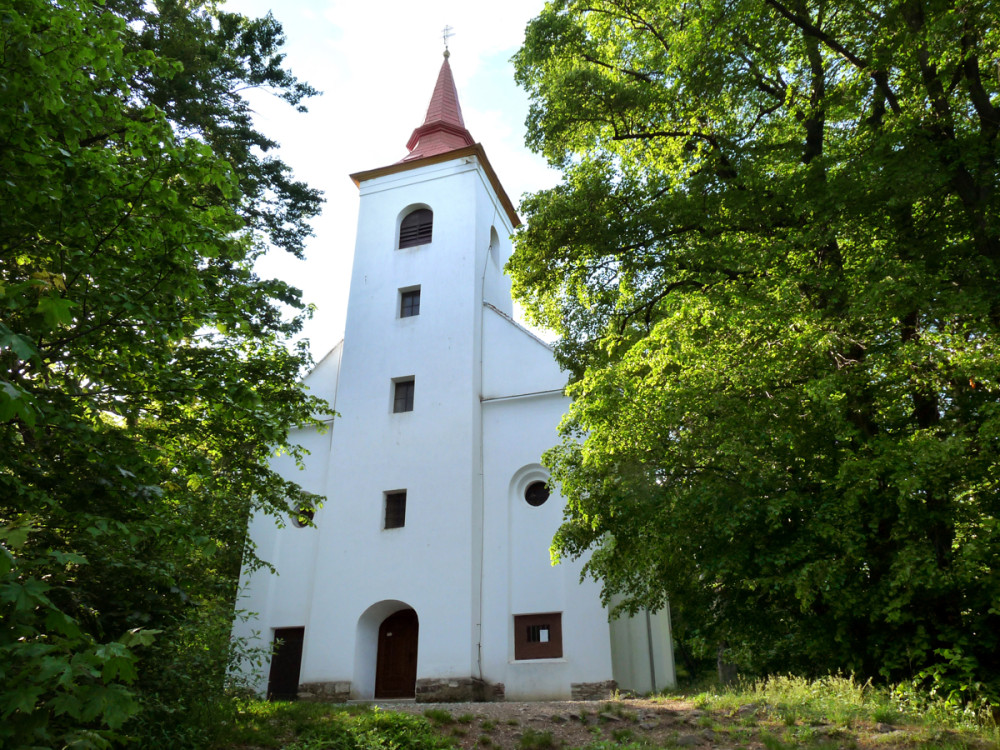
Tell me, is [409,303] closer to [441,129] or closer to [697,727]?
[441,129]

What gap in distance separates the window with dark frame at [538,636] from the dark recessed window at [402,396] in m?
5.89

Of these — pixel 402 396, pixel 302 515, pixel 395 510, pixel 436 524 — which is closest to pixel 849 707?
pixel 302 515

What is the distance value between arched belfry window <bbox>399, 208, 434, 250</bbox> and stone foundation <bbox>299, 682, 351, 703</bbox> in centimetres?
1152

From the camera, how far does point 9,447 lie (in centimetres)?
557

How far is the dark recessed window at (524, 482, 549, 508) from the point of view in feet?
54.0

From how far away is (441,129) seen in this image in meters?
24.0

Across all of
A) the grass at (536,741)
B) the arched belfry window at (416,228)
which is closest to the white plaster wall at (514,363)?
the arched belfry window at (416,228)

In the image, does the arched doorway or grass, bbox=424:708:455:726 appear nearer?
grass, bbox=424:708:455:726

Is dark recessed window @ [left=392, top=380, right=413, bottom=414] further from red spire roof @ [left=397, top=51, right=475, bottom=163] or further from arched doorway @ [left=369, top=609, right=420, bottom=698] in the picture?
red spire roof @ [left=397, top=51, right=475, bottom=163]

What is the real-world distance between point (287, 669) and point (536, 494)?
23.0 feet

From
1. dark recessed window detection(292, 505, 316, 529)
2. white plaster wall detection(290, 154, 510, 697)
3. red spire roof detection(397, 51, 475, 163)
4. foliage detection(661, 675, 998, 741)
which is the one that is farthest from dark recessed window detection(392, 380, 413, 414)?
foliage detection(661, 675, 998, 741)

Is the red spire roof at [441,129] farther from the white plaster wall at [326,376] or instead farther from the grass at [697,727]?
the grass at [697,727]

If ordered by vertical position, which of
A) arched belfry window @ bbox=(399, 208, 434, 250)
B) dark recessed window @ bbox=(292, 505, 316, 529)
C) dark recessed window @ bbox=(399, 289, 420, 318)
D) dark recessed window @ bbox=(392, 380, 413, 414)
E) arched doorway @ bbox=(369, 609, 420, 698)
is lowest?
arched doorway @ bbox=(369, 609, 420, 698)

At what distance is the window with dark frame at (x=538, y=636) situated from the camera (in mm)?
14969
